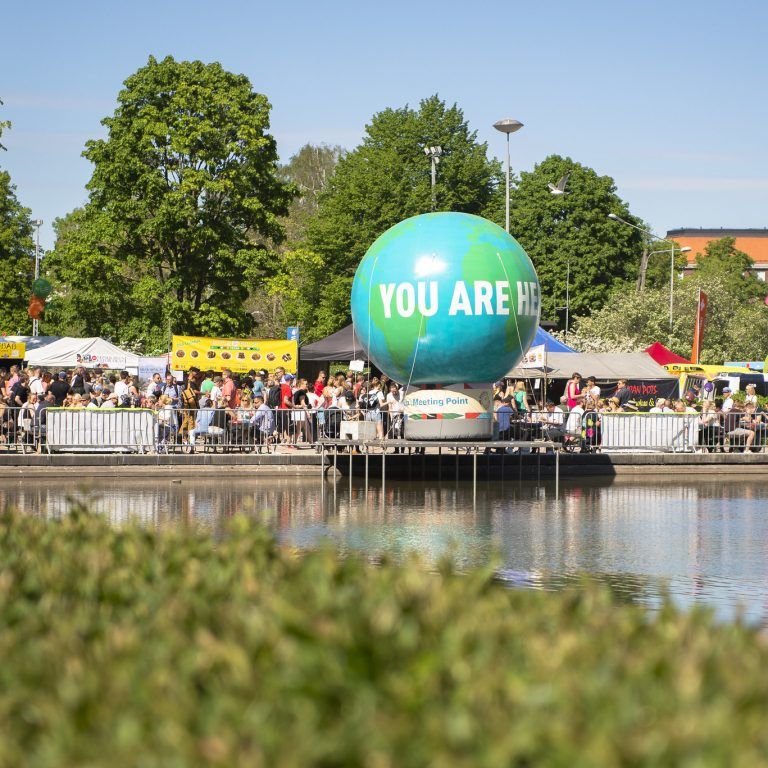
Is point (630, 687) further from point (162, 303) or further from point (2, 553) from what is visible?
point (162, 303)

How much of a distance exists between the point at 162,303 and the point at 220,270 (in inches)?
103

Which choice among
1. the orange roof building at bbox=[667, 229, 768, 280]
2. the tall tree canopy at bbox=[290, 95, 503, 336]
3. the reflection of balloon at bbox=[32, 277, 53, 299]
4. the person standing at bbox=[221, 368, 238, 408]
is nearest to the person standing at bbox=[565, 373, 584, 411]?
the person standing at bbox=[221, 368, 238, 408]

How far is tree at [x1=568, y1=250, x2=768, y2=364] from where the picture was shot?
200 feet

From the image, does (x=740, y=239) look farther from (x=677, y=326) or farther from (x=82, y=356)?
(x=82, y=356)

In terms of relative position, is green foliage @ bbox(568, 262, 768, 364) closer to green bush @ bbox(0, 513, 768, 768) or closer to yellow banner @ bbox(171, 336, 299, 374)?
yellow banner @ bbox(171, 336, 299, 374)

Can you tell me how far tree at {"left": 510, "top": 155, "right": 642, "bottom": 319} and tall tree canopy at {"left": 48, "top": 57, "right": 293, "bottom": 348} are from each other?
24.6 meters

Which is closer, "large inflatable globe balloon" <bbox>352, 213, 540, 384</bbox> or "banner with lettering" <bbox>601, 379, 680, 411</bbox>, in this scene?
"large inflatable globe balloon" <bbox>352, 213, 540, 384</bbox>

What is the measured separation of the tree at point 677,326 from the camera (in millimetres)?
61062

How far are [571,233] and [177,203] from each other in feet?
96.5

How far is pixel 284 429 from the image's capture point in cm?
2777

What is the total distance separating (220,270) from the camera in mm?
49625

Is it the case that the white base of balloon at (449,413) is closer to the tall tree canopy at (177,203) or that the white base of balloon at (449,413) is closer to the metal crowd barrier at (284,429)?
the metal crowd barrier at (284,429)

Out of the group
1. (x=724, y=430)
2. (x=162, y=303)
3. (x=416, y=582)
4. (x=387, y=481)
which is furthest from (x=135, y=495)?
(x=162, y=303)

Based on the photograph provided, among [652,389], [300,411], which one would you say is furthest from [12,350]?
[652,389]
